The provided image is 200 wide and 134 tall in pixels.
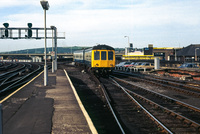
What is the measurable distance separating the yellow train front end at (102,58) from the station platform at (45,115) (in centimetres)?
1323

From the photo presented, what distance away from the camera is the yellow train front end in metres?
26.1

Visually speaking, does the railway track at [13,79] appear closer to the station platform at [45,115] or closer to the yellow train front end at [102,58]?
the station platform at [45,115]

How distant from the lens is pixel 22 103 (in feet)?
37.3

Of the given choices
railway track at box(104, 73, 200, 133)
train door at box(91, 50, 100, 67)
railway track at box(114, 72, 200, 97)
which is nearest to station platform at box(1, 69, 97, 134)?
railway track at box(104, 73, 200, 133)

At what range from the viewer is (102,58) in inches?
1029

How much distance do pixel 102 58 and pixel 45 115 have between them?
688 inches

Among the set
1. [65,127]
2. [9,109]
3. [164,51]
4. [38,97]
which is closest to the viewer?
[65,127]

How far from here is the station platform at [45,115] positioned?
24.2ft

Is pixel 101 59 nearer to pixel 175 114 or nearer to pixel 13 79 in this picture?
pixel 13 79

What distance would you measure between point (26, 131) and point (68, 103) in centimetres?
414

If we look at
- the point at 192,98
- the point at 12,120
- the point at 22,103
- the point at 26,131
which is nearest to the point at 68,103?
the point at 22,103

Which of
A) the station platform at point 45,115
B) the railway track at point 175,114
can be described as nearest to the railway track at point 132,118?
the railway track at point 175,114

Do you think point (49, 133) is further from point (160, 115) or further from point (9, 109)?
point (160, 115)

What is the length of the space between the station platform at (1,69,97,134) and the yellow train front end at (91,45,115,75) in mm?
13229
